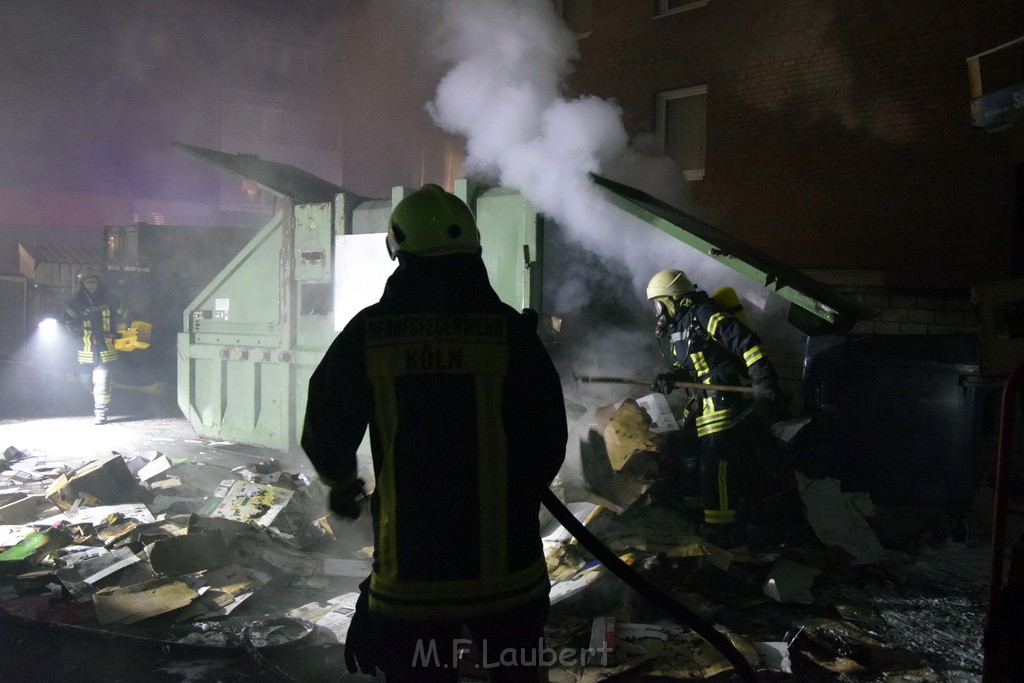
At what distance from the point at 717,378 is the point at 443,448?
3.27 metres

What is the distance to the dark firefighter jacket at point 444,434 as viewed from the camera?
156cm

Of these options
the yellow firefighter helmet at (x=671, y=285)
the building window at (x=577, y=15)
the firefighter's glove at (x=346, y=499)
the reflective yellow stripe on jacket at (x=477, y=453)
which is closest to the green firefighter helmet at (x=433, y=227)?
the reflective yellow stripe on jacket at (x=477, y=453)

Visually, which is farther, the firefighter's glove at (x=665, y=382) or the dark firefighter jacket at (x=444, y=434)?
the firefighter's glove at (x=665, y=382)

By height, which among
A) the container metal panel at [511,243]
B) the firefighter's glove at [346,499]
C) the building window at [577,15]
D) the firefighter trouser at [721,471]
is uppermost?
the building window at [577,15]

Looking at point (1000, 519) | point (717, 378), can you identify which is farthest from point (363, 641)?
point (717, 378)

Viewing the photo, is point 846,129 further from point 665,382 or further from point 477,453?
point 477,453

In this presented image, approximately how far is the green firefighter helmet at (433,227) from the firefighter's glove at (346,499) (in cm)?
61

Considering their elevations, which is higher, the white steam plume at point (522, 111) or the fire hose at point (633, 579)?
the white steam plume at point (522, 111)

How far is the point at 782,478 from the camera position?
15.5 ft

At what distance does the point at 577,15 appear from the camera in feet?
35.8

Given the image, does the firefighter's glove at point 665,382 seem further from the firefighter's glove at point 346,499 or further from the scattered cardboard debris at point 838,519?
the firefighter's glove at point 346,499

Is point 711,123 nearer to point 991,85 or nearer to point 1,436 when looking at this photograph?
point 991,85

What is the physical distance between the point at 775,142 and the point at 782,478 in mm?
5402

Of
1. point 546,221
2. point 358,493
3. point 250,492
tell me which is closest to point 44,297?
point 250,492
